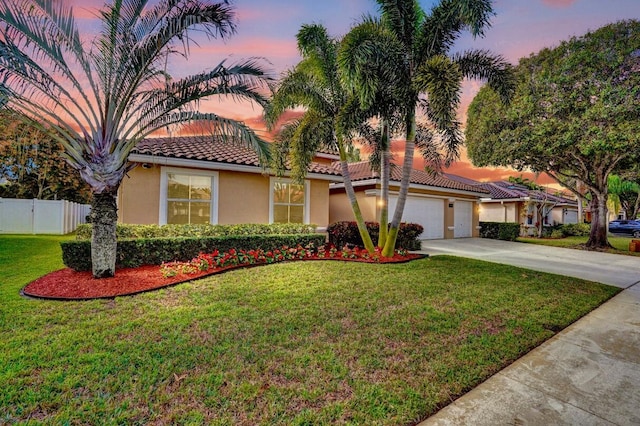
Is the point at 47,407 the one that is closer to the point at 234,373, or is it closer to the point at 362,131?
the point at 234,373

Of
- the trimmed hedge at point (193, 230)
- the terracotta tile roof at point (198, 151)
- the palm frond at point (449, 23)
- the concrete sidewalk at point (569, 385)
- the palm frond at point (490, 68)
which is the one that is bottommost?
the concrete sidewalk at point (569, 385)

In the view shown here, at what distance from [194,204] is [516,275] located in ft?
34.1

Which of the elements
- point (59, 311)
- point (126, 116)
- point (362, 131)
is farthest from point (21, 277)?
point (362, 131)

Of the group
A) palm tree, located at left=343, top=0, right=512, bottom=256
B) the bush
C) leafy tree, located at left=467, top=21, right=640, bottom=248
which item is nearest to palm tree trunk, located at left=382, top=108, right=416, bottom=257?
palm tree, located at left=343, top=0, right=512, bottom=256

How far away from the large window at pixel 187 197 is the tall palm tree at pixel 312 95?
3.37 m

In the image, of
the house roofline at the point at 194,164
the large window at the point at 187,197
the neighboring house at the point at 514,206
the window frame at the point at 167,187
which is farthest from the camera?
the neighboring house at the point at 514,206

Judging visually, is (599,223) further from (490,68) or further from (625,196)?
(625,196)

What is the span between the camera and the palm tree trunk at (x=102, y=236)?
6.64 metres

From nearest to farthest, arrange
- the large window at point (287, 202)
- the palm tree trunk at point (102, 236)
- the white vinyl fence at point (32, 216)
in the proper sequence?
1. the palm tree trunk at point (102, 236)
2. the large window at point (287, 202)
3. the white vinyl fence at point (32, 216)

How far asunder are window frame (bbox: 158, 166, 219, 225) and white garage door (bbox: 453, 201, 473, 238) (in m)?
15.1

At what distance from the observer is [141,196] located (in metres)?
9.50

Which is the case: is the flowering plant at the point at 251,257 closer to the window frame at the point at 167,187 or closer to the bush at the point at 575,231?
the window frame at the point at 167,187

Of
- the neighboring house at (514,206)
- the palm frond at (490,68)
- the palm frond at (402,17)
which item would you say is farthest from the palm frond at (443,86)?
the neighboring house at (514,206)

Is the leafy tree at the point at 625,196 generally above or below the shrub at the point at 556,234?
above
